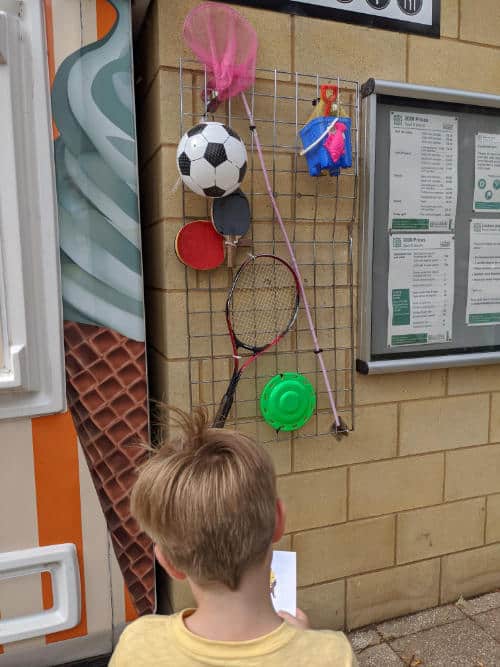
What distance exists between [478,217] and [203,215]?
1.34 meters

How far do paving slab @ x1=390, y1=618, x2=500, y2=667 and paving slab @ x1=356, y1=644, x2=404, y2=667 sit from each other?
0.02m

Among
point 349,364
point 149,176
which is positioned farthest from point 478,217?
point 149,176

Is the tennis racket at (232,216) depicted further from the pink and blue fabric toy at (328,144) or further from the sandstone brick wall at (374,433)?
the pink and blue fabric toy at (328,144)

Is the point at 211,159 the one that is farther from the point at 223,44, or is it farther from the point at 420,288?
the point at 420,288

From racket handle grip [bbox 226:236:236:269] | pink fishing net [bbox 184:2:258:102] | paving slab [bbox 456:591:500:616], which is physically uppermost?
pink fishing net [bbox 184:2:258:102]

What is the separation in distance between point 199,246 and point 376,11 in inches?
50.6

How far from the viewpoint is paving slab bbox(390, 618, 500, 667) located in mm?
2418

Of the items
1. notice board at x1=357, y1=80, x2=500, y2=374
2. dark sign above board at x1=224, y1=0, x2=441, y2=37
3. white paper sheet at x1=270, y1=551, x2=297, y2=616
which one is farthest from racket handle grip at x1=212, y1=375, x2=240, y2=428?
dark sign above board at x1=224, y1=0, x2=441, y2=37

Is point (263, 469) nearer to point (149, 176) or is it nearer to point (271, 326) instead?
point (271, 326)

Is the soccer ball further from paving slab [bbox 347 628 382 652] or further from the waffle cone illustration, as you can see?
paving slab [bbox 347 628 382 652]

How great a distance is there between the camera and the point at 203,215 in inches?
83.9

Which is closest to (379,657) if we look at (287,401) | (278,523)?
(287,401)

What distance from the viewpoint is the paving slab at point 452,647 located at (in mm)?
2418

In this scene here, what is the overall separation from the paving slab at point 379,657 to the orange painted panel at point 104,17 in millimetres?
2758
